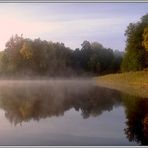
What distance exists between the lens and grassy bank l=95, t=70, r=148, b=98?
1578 inches

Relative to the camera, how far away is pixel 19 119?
16.0 meters

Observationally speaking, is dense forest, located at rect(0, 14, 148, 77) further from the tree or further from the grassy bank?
the grassy bank

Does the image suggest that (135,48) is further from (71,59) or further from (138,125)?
(138,125)

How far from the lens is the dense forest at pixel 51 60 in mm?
→ 50938

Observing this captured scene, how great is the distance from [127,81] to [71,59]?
8.55 meters

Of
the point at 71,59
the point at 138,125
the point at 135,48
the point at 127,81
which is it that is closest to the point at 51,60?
the point at 71,59

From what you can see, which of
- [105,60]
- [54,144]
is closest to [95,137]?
[54,144]

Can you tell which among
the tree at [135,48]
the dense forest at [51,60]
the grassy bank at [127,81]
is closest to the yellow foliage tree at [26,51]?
the dense forest at [51,60]

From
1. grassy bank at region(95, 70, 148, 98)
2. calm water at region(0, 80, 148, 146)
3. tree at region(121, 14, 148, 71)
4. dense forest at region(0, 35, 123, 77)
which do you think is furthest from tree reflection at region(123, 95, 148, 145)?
tree at region(121, 14, 148, 71)

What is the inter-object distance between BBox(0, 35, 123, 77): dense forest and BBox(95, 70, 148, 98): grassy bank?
180 centimetres

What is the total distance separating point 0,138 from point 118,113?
25.1 feet

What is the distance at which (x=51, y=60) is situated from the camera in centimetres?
5959

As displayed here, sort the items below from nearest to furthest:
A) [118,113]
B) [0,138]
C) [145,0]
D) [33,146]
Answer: [33,146] < [0,138] < [145,0] < [118,113]

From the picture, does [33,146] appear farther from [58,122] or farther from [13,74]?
[13,74]
